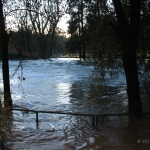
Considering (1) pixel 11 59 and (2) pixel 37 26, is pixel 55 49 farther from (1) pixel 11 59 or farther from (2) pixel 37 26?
(1) pixel 11 59

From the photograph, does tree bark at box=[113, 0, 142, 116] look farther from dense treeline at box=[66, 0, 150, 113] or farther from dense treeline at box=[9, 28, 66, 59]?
dense treeline at box=[9, 28, 66, 59]

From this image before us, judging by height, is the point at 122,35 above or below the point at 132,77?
above

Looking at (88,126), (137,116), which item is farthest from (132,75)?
(88,126)

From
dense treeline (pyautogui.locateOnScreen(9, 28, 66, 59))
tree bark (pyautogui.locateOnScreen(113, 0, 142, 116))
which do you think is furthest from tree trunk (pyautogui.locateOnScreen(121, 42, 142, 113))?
dense treeline (pyautogui.locateOnScreen(9, 28, 66, 59))

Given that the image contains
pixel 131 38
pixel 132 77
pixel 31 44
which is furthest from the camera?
pixel 31 44

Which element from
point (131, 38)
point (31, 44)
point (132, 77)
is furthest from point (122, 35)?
point (31, 44)

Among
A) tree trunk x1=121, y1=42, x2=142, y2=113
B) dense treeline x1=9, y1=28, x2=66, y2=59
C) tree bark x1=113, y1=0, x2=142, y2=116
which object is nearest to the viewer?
dense treeline x1=9, y1=28, x2=66, y2=59

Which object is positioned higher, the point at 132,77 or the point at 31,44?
the point at 31,44

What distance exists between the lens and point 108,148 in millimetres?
7117

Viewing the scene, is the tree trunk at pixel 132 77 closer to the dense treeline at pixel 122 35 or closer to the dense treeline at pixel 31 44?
the dense treeline at pixel 122 35

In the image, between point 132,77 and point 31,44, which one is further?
point 31,44

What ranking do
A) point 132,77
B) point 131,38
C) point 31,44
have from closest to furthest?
1. point 131,38
2. point 132,77
3. point 31,44

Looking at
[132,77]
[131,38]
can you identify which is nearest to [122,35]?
[131,38]

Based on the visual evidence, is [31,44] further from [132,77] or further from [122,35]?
[132,77]
